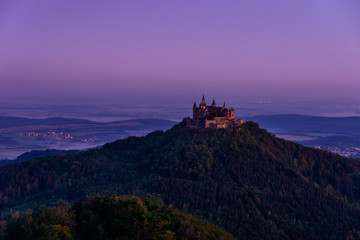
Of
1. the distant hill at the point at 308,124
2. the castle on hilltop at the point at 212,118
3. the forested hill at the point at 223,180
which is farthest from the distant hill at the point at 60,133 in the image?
the castle on hilltop at the point at 212,118

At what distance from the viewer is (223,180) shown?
46062 millimetres

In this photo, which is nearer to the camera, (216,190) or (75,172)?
(216,190)

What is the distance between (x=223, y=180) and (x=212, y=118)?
14183 mm

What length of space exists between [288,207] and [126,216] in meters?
26.4

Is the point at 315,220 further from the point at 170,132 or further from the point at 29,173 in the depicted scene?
the point at 29,173

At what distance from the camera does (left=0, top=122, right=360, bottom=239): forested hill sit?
123 ft

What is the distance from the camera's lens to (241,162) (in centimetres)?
5022

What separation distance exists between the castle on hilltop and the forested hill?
5.35ft

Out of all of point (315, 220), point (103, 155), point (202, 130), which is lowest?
point (315, 220)

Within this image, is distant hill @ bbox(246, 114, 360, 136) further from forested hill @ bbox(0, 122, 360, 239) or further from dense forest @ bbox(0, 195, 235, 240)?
dense forest @ bbox(0, 195, 235, 240)

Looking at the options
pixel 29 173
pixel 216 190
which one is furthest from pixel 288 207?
pixel 29 173

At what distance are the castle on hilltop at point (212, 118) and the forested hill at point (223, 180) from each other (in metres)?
1.63

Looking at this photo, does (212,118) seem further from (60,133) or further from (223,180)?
(60,133)

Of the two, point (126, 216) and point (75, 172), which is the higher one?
point (126, 216)
